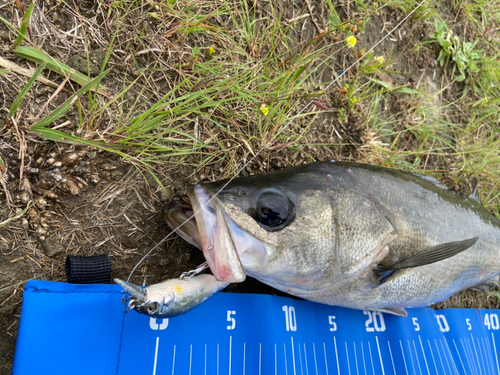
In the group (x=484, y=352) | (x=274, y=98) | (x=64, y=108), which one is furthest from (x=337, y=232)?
(x=484, y=352)

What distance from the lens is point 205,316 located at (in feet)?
7.26

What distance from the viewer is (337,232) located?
75.9 inches

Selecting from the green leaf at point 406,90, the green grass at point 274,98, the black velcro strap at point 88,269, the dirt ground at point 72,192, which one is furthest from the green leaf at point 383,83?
the black velcro strap at point 88,269

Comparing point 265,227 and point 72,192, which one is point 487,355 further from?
point 72,192

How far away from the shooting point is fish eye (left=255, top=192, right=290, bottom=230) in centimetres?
182

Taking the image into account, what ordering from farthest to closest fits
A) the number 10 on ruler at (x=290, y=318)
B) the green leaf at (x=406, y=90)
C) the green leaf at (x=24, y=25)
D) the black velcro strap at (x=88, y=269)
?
the green leaf at (x=406, y=90)
the number 10 on ruler at (x=290, y=318)
the black velcro strap at (x=88, y=269)
the green leaf at (x=24, y=25)

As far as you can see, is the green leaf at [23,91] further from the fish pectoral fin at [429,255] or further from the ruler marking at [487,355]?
the ruler marking at [487,355]

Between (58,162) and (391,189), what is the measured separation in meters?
2.03

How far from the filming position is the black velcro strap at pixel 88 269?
1944 millimetres

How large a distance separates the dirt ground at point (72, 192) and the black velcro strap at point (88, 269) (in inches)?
3.7

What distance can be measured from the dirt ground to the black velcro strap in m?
0.09

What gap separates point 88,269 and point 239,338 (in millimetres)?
1047

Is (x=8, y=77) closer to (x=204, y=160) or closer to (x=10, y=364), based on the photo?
(x=204, y=160)

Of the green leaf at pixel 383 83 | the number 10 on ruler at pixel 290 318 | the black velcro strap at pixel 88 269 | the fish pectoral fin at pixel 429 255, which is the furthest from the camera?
the green leaf at pixel 383 83
